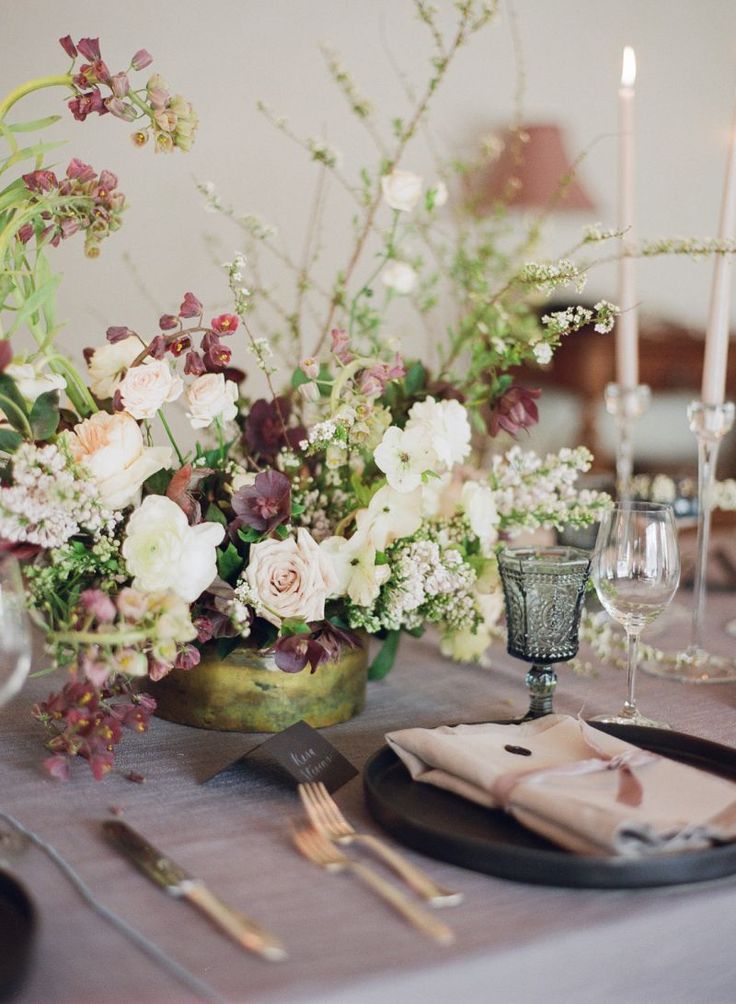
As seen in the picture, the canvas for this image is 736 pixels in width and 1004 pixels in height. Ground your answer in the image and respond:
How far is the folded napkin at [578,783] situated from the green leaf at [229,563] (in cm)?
22

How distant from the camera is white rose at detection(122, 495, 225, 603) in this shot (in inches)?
36.5

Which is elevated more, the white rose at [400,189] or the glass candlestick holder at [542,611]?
the white rose at [400,189]

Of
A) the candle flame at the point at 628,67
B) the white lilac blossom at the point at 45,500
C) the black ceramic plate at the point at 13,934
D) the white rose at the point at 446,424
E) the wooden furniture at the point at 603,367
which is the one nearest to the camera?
the black ceramic plate at the point at 13,934

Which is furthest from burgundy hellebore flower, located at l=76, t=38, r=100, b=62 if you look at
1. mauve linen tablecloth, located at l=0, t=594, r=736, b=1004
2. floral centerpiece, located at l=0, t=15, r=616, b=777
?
mauve linen tablecloth, located at l=0, t=594, r=736, b=1004

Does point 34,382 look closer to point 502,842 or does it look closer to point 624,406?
point 502,842

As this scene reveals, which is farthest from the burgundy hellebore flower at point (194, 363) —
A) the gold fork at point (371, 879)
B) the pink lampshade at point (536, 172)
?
the pink lampshade at point (536, 172)

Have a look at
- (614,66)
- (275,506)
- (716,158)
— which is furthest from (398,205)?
(716,158)

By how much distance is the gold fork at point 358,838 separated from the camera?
697 millimetres

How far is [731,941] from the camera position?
0.72 metres

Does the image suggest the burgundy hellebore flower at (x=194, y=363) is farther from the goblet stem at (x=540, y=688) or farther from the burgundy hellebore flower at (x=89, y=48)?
the goblet stem at (x=540, y=688)

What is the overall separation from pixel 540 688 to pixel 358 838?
0.34m

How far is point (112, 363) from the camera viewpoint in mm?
1021

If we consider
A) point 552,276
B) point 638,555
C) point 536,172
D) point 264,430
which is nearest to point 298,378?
point 264,430

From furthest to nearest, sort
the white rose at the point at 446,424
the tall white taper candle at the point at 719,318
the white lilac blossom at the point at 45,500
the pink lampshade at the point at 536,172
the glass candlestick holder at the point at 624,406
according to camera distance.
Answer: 1. the pink lampshade at the point at 536,172
2. the glass candlestick holder at the point at 624,406
3. the tall white taper candle at the point at 719,318
4. the white rose at the point at 446,424
5. the white lilac blossom at the point at 45,500
